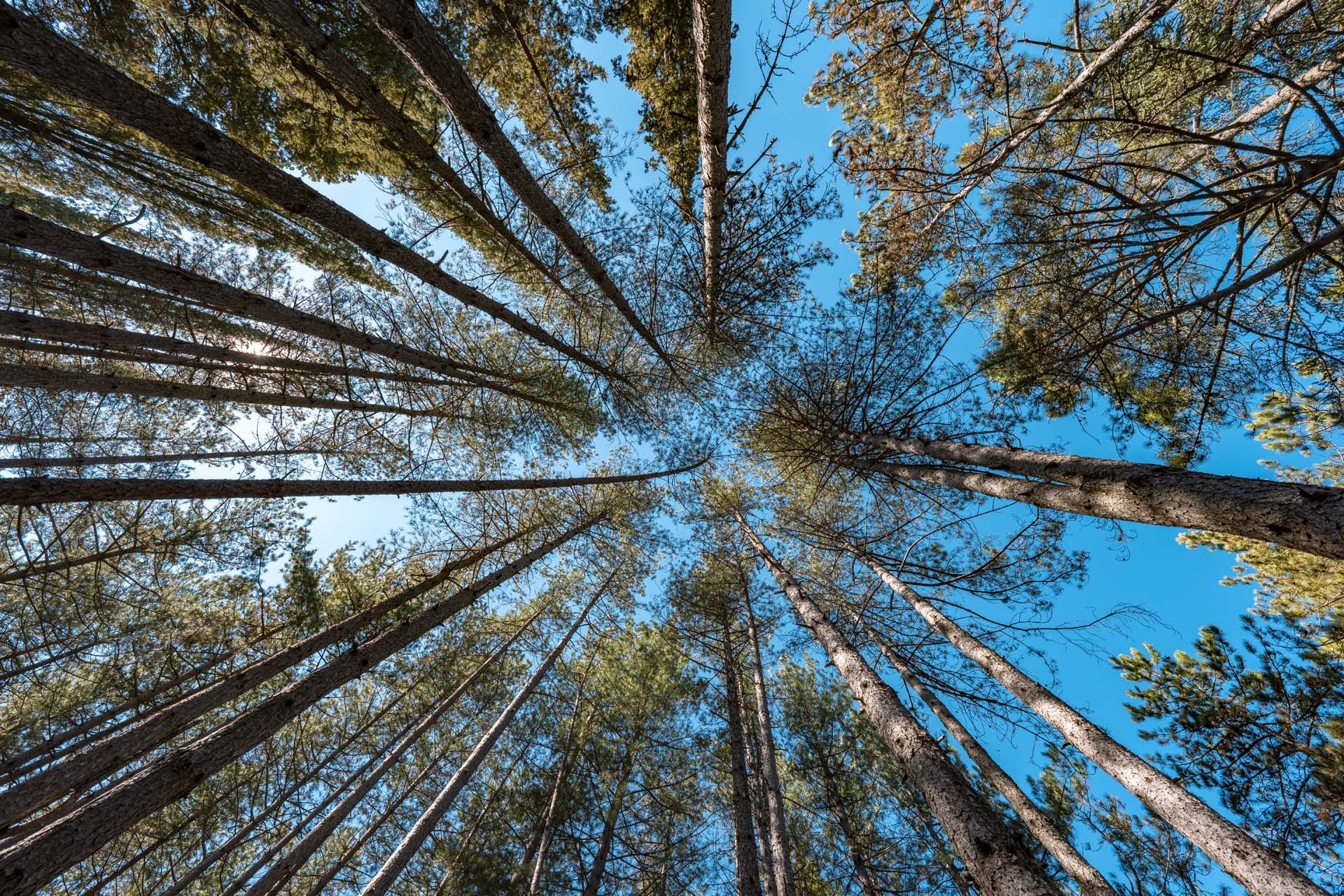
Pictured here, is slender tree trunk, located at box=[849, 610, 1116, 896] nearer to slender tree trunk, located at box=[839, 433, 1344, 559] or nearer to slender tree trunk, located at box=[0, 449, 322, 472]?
slender tree trunk, located at box=[839, 433, 1344, 559]

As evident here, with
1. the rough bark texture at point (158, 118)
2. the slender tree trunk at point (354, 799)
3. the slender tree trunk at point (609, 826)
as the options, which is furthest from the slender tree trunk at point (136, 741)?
the slender tree trunk at point (609, 826)

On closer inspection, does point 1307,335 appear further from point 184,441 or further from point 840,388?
point 184,441

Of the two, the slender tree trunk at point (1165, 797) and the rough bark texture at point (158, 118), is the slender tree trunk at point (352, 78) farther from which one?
the slender tree trunk at point (1165, 797)

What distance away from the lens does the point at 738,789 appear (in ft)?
20.5

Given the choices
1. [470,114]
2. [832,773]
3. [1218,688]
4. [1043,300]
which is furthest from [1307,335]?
[832,773]

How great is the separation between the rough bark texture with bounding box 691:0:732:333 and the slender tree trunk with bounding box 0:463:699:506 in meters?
4.36

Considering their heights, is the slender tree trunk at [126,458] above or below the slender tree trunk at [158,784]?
above

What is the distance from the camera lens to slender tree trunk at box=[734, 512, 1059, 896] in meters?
2.02

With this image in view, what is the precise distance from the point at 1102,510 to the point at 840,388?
13.2 feet

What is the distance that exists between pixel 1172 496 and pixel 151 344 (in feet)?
28.5

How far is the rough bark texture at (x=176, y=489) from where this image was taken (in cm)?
299

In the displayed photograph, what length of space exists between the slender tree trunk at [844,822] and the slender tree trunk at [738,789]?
1.30m

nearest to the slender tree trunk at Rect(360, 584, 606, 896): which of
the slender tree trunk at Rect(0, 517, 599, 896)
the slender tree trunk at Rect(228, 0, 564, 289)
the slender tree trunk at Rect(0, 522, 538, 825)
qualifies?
the slender tree trunk at Rect(0, 522, 538, 825)

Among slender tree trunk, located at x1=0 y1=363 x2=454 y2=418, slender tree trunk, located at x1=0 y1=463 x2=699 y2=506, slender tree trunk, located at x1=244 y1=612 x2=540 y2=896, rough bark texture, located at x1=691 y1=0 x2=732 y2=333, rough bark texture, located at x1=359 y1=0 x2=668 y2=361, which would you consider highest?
rough bark texture, located at x1=691 y1=0 x2=732 y2=333
